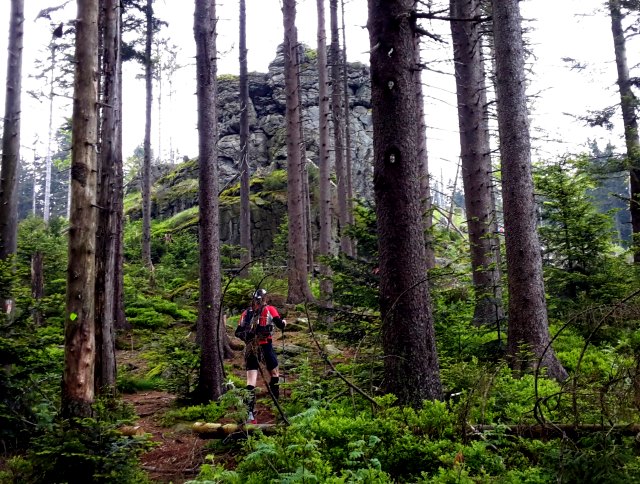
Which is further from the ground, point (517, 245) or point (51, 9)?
point (51, 9)

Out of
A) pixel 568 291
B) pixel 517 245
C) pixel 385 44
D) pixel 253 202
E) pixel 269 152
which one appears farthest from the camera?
pixel 269 152

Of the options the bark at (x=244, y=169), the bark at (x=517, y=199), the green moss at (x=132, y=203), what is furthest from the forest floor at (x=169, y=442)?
the green moss at (x=132, y=203)

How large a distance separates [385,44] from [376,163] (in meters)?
1.32

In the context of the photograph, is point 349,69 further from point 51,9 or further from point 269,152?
point 51,9

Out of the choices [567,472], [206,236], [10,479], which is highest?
[206,236]

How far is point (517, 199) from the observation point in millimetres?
7027

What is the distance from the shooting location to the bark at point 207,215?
26.8 feet

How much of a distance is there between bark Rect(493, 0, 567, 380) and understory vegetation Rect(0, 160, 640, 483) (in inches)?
28.4

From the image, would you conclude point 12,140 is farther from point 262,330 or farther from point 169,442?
point 169,442

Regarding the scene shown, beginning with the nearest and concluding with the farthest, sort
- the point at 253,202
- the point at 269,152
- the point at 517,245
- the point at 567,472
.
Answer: the point at 567,472 < the point at 517,245 < the point at 253,202 < the point at 269,152

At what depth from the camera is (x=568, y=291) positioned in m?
9.66

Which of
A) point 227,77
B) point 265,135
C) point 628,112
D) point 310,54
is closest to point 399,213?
point 628,112

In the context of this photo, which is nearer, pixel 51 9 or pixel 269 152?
pixel 51 9

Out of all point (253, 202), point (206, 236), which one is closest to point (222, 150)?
point (253, 202)
